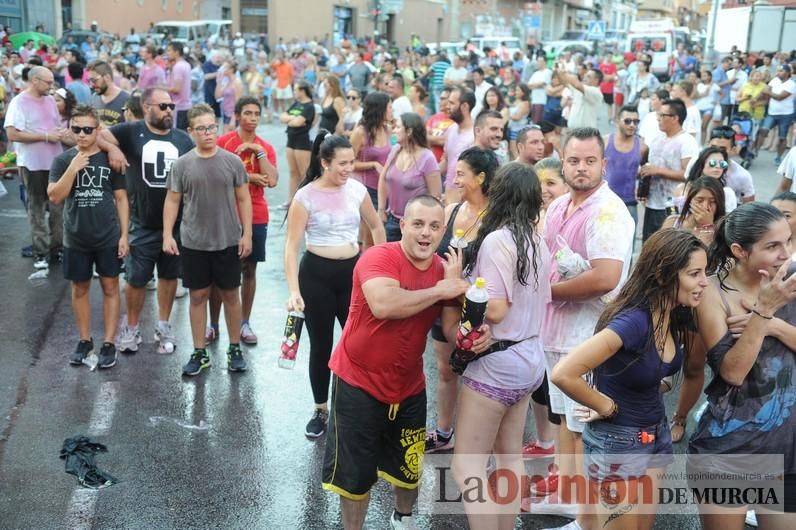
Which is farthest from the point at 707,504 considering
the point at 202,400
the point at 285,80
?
the point at 285,80

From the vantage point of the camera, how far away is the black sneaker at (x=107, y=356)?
621 centimetres

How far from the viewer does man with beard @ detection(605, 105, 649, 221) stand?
7.61 m

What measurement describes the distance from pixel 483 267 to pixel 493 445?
85 cm

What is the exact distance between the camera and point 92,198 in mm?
6121

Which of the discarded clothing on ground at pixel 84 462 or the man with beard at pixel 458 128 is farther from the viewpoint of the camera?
the man with beard at pixel 458 128

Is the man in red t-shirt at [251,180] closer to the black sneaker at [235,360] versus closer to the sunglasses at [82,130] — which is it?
the black sneaker at [235,360]

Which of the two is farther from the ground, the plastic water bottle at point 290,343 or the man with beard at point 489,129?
the man with beard at point 489,129

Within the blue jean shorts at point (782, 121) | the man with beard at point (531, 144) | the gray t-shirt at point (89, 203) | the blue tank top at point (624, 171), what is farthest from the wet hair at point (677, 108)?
Result: the blue jean shorts at point (782, 121)

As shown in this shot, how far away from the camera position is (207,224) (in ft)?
19.3

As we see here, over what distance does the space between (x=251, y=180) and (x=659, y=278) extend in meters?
4.15

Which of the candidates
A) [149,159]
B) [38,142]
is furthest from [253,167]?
[38,142]

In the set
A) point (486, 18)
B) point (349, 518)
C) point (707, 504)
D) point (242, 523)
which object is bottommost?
point (242, 523)

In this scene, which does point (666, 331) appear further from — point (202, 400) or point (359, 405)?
point (202, 400)

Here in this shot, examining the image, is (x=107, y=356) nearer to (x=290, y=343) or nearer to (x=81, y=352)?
(x=81, y=352)
